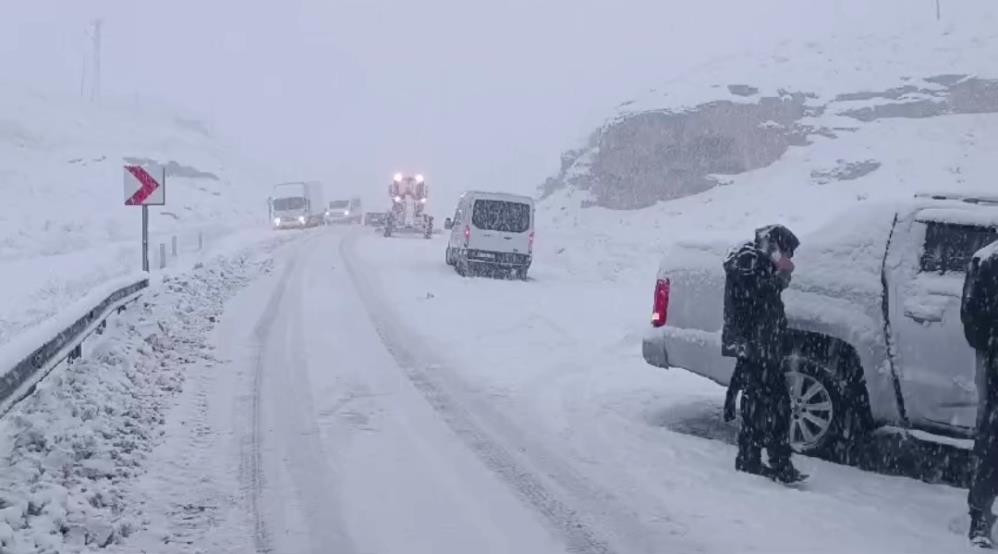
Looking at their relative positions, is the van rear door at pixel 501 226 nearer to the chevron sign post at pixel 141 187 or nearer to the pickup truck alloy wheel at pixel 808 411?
the chevron sign post at pixel 141 187

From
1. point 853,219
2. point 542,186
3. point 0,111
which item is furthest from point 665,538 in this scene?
point 0,111

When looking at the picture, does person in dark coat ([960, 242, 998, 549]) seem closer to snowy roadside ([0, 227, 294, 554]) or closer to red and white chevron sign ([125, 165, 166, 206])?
snowy roadside ([0, 227, 294, 554])

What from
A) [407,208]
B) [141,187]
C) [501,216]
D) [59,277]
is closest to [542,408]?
[141,187]

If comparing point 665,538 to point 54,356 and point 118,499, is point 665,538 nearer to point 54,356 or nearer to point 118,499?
point 118,499

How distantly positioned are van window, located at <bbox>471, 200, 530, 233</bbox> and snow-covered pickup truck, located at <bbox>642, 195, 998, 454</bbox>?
15324 mm

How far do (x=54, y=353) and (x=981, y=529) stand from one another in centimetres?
701

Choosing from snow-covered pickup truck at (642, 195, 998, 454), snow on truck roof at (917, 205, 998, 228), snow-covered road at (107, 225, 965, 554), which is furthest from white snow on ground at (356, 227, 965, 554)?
snow on truck roof at (917, 205, 998, 228)

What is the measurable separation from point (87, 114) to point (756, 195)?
246 ft

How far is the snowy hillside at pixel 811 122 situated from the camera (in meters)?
39.2

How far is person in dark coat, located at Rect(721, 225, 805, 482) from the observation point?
6508 mm

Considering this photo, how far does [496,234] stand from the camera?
74.3 ft

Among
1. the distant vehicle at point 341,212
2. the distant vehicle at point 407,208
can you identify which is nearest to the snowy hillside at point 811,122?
the distant vehicle at point 407,208

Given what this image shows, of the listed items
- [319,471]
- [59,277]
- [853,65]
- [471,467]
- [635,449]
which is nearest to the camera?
[319,471]

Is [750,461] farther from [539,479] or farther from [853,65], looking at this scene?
[853,65]
